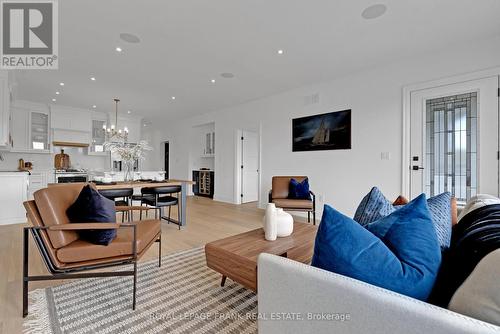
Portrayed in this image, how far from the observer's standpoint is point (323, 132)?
4496mm

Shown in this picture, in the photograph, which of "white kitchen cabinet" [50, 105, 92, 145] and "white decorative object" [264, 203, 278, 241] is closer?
"white decorative object" [264, 203, 278, 241]

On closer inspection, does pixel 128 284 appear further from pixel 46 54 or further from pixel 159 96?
pixel 159 96

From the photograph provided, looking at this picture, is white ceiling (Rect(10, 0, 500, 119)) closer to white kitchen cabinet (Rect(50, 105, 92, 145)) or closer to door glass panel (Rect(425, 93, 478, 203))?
door glass panel (Rect(425, 93, 478, 203))

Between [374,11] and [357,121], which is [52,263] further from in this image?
[357,121]

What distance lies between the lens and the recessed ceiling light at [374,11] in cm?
238

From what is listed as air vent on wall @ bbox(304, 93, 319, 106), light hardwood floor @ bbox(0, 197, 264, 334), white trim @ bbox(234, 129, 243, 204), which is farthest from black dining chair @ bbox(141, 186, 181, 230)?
air vent on wall @ bbox(304, 93, 319, 106)

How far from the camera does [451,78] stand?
3221 millimetres

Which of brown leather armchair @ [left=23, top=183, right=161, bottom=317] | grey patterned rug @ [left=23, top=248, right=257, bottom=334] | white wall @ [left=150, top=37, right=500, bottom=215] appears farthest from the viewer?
white wall @ [left=150, top=37, right=500, bottom=215]

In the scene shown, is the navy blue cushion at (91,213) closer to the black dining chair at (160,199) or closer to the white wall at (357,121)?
the black dining chair at (160,199)

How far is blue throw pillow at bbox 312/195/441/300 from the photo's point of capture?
75cm

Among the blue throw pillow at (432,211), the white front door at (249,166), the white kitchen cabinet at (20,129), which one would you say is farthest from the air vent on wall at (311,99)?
the white kitchen cabinet at (20,129)

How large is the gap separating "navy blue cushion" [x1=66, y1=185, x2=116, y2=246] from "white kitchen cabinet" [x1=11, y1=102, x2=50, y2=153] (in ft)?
19.0

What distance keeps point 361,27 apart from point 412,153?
1958mm

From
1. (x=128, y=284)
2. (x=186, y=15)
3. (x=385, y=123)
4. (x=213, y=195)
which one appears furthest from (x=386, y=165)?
(x=213, y=195)
